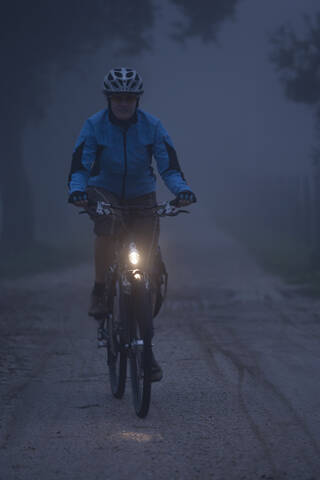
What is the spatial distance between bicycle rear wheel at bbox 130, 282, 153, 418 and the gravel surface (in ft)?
0.48

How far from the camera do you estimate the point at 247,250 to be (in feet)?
68.5

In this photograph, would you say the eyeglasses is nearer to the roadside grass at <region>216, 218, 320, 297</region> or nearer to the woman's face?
the woman's face

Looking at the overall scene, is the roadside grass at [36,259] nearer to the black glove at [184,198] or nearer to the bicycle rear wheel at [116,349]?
the bicycle rear wheel at [116,349]

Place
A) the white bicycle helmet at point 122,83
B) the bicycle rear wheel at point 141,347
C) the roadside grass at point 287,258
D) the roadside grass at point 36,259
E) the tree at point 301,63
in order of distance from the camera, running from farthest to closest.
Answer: the tree at point 301,63 < the roadside grass at point 36,259 < the roadside grass at point 287,258 < the white bicycle helmet at point 122,83 < the bicycle rear wheel at point 141,347

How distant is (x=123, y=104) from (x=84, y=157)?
465mm

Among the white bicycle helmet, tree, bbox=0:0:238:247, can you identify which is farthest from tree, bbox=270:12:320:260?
the white bicycle helmet

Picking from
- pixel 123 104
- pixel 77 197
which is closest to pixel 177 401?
pixel 77 197

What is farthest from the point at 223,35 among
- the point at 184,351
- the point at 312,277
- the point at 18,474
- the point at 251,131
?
the point at 251,131

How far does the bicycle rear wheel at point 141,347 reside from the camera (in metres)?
4.25

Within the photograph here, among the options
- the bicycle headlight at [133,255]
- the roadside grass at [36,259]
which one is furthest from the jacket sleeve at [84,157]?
the roadside grass at [36,259]

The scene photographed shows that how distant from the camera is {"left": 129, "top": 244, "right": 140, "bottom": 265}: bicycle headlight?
15.3ft

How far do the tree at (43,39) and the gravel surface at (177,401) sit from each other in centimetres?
1068

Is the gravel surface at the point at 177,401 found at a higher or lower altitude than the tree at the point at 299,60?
lower

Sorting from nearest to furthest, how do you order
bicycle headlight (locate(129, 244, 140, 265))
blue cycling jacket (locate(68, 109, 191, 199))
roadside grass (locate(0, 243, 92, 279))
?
bicycle headlight (locate(129, 244, 140, 265))
blue cycling jacket (locate(68, 109, 191, 199))
roadside grass (locate(0, 243, 92, 279))
